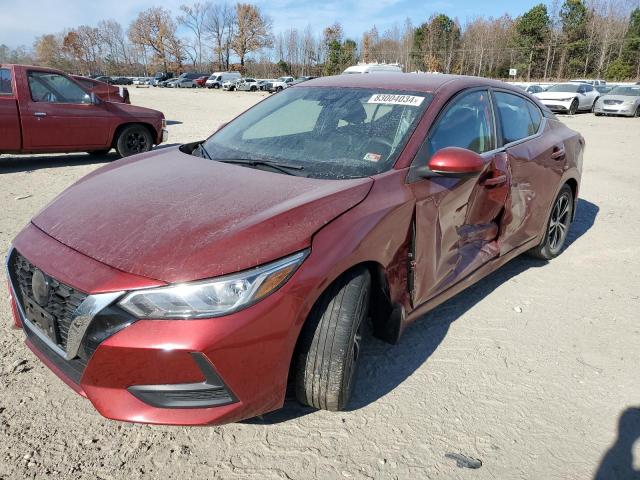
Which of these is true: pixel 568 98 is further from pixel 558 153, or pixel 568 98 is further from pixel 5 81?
pixel 5 81

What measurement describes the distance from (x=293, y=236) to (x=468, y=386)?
1408 millimetres

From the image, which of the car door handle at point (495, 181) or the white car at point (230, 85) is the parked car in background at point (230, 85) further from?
the car door handle at point (495, 181)

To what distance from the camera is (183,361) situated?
1863 millimetres

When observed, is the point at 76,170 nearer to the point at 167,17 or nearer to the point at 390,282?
the point at 390,282

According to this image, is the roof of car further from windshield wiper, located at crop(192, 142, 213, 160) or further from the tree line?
the tree line

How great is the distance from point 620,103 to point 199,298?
25.9m

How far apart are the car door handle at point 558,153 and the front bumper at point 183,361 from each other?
306 cm

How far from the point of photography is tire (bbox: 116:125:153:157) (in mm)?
8828

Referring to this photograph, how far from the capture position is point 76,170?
798 centimetres

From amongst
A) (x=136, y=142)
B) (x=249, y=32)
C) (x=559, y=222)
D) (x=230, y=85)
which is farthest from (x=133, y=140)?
(x=249, y=32)

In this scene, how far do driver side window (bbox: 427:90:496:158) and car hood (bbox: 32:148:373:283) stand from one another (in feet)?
2.39

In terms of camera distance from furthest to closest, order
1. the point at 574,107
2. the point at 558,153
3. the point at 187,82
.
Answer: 1. the point at 187,82
2. the point at 574,107
3. the point at 558,153

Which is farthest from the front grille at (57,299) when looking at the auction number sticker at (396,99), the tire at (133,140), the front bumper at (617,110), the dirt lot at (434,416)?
the front bumper at (617,110)

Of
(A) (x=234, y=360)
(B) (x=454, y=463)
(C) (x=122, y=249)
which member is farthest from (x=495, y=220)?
(C) (x=122, y=249)
